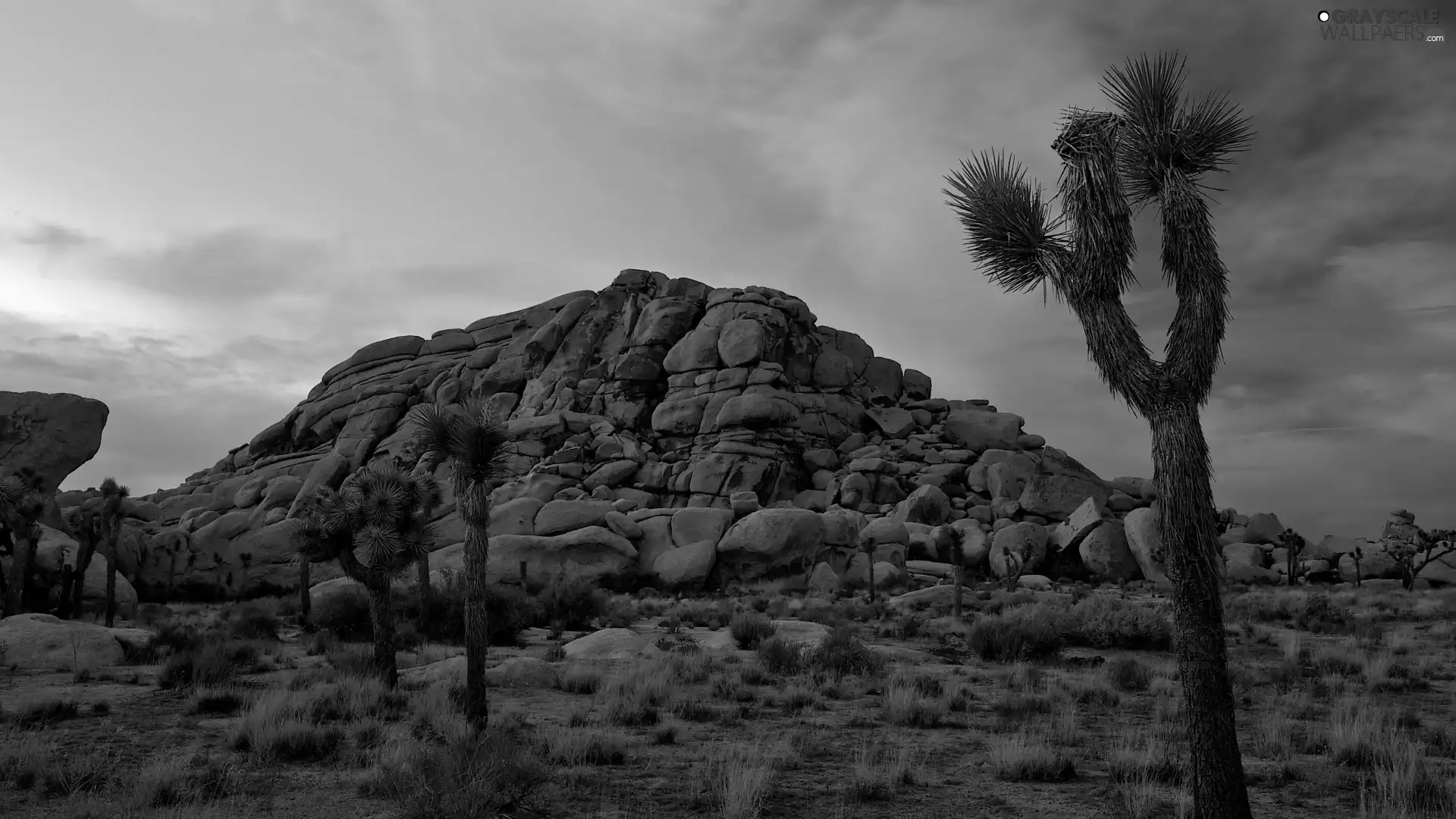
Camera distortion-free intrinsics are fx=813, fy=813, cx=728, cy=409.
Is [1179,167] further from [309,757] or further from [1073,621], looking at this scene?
[1073,621]

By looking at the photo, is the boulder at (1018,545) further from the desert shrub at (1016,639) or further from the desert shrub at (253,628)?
the desert shrub at (253,628)

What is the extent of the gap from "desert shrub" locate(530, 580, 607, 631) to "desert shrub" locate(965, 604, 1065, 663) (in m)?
14.9

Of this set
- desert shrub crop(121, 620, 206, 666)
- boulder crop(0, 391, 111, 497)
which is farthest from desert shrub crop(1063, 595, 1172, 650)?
boulder crop(0, 391, 111, 497)

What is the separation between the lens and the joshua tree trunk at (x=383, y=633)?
16812 mm

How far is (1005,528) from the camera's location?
2152 inches

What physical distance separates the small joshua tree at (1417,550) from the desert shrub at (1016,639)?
36052 mm

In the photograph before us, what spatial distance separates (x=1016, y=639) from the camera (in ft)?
68.7

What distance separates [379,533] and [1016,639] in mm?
15824

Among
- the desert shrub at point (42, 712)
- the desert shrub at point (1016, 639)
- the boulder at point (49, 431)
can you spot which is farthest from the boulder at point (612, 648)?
the boulder at point (49, 431)

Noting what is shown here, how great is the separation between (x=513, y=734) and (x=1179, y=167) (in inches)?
441

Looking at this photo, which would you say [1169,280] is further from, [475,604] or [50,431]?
[50,431]

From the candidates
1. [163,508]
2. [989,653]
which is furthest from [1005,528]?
[163,508]

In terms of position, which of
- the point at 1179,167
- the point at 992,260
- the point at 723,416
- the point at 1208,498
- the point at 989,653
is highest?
the point at 723,416

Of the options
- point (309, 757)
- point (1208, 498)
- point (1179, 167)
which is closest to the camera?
point (1208, 498)
